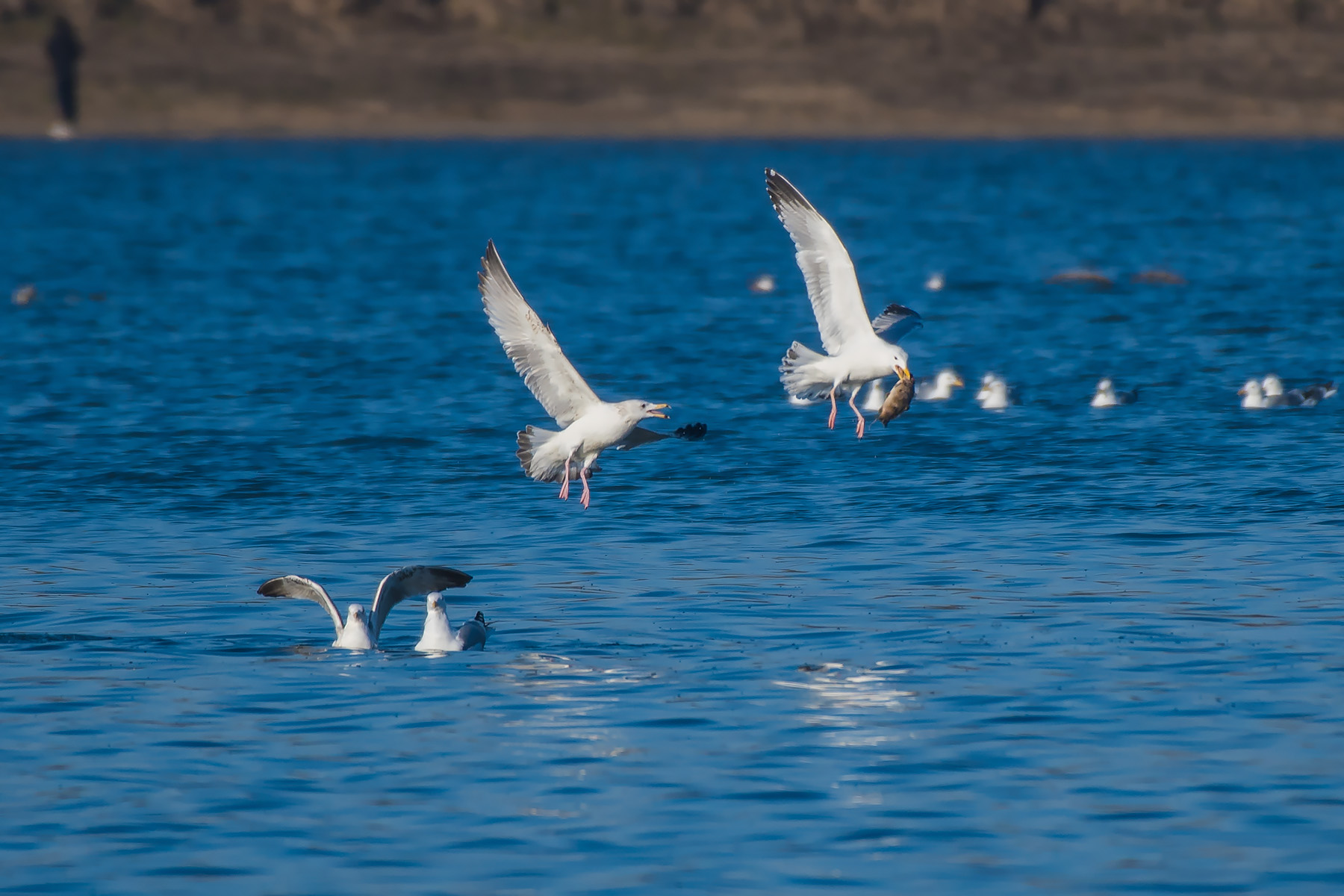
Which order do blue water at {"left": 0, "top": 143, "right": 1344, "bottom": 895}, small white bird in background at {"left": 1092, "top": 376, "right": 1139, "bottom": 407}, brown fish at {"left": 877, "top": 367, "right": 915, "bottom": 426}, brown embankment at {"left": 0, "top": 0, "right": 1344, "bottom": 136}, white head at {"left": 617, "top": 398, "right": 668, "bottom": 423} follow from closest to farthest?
blue water at {"left": 0, "top": 143, "right": 1344, "bottom": 895}
white head at {"left": 617, "top": 398, "right": 668, "bottom": 423}
brown fish at {"left": 877, "top": 367, "right": 915, "bottom": 426}
small white bird in background at {"left": 1092, "top": 376, "right": 1139, "bottom": 407}
brown embankment at {"left": 0, "top": 0, "right": 1344, "bottom": 136}

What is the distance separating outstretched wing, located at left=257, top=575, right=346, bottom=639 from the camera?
50.7ft

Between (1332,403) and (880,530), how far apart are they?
10.1 m

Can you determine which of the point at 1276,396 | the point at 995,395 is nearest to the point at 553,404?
the point at 995,395

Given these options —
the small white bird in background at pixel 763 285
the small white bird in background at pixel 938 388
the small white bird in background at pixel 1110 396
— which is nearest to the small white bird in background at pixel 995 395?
the small white bird in background at pixel 938 388

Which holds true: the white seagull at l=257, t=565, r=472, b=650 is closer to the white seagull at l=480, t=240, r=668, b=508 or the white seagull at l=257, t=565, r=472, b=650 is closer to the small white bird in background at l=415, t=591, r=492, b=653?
the small white bird in background at l=415, t=591, r=492, b=653

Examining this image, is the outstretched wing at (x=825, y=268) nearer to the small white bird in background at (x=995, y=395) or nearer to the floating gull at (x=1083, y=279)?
the small white bird in background at (x=995, y=395)

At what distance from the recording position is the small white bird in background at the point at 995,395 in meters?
27.4

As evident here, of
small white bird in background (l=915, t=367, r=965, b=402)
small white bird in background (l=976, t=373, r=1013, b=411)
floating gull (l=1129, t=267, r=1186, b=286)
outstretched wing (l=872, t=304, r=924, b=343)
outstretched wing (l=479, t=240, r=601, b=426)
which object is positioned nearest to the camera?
outstretched wing (l=479, t=240, r=601, b=426)

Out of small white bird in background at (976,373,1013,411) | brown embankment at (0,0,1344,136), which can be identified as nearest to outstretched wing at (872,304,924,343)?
small white bird in background at (976,373,1013,411)

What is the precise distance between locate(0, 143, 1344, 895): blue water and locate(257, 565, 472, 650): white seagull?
0.19 m

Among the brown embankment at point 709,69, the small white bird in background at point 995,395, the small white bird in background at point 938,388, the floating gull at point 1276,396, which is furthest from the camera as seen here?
the brown embankment at point 709,69

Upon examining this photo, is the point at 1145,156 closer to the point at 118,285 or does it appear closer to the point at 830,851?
the point at 118,285

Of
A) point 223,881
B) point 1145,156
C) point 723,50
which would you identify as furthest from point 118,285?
point 723,50

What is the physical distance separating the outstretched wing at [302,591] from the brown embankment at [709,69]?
123 metres
